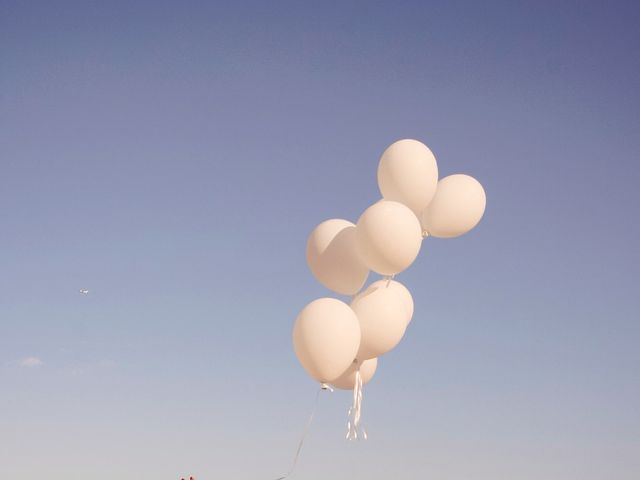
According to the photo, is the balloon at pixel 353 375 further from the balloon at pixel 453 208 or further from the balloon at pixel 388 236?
the balloon at pixel 453 208

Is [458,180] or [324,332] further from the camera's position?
[458,180]

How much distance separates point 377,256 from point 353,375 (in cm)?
169

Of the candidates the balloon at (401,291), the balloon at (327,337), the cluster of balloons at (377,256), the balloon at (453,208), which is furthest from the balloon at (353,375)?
the balloon at (453,208)

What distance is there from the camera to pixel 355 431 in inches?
325

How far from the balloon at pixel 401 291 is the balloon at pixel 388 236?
377mm

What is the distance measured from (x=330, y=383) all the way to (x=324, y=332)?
1137mm

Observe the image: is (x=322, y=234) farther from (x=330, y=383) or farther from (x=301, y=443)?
(x=301, y=443)

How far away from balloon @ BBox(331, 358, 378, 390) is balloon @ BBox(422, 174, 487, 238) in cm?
196

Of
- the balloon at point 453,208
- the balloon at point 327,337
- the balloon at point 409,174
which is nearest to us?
the balloon at point 327,337

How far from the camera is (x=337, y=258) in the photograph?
8.45 m

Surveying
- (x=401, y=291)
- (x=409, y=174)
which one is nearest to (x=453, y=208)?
(x=409, y=174)

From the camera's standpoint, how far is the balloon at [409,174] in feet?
27.5

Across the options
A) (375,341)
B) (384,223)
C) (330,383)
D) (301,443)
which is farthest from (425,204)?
(301,443)

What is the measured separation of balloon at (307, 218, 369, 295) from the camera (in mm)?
8406
